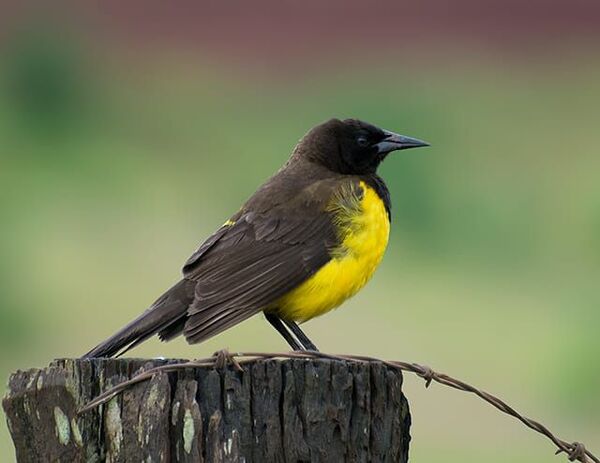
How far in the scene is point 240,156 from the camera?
17.1 meters

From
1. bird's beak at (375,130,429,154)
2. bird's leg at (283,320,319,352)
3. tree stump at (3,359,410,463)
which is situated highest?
bird's beak at (375,130,429,154)

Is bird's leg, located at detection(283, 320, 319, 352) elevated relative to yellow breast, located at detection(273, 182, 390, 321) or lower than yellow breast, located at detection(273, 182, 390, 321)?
lower

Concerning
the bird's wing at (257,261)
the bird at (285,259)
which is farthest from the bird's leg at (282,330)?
the bird's wing at (257,261)

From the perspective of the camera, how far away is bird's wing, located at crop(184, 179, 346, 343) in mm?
5805

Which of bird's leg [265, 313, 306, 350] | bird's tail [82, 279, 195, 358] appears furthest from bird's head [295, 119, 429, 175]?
bird's tail [82, 279, 195, 358]

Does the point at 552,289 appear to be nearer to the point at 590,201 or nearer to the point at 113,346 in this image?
the point at 590,201

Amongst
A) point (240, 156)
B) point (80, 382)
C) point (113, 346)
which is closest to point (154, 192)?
point (240, 156)

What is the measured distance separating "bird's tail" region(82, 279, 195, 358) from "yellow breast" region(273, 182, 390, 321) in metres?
0.45

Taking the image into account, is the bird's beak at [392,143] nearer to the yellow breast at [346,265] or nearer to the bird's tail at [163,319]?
the yellow breast at [346,265]

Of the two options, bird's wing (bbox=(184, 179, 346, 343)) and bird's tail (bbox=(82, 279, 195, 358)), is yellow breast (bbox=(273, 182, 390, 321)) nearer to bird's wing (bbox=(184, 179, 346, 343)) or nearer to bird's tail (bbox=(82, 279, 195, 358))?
bird's wing (bbox=(184, 179, 346, 343))

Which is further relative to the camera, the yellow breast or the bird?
the yellow breast

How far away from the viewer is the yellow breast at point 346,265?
6.26m

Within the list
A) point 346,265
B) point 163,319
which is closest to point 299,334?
point 346,265

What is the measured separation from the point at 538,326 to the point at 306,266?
288 inches
